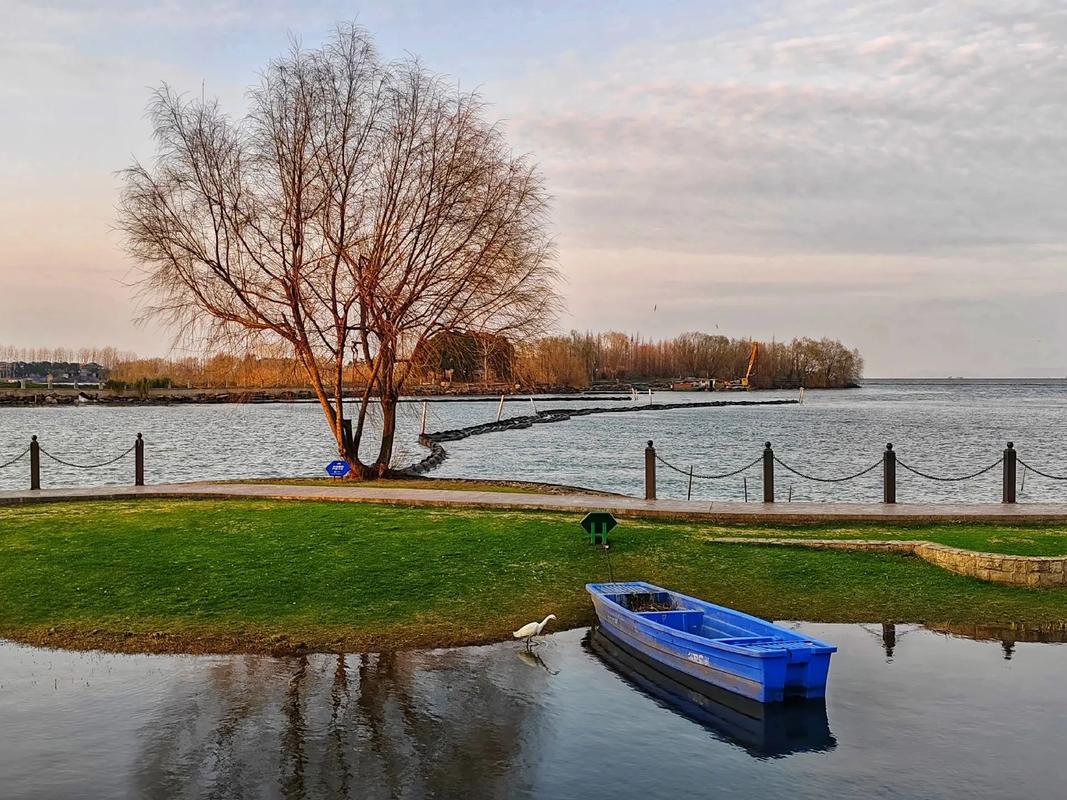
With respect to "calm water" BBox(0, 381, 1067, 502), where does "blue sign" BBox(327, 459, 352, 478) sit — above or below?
above

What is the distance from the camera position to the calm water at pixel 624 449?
1316 inches

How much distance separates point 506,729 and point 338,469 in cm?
1626

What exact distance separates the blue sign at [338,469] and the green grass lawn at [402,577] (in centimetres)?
661

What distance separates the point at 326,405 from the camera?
2519 cm

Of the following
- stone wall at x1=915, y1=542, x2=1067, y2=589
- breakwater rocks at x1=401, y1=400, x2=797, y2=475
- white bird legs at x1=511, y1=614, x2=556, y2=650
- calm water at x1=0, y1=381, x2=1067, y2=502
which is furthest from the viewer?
breakwater rocks at x1=401, y1=400, x2=797, y2=475

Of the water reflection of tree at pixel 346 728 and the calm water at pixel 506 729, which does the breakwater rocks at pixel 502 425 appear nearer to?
the water reflection of tree at pixel 346 728

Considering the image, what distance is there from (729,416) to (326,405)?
257 feet

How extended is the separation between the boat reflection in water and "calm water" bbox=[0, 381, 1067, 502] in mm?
19427

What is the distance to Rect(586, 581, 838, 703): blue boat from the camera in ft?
29.1

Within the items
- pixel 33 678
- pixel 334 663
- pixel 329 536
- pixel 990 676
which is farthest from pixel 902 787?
pixel 329 536

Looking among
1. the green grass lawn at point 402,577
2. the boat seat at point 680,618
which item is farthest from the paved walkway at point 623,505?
the boat seat at point 680,618

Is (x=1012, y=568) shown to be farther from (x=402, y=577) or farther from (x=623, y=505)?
(x=402, y=577)

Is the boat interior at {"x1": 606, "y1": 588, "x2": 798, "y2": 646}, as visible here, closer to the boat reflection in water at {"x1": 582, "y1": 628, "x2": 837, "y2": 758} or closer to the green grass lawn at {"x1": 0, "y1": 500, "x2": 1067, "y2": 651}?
the boat reflection in water at {"x1": 582, "y1": 628, "x2": 837, "y2": 758}

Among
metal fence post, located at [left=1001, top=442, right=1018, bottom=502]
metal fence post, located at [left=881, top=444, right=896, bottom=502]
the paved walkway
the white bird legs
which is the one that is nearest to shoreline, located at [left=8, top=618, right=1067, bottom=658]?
the white bird legs
